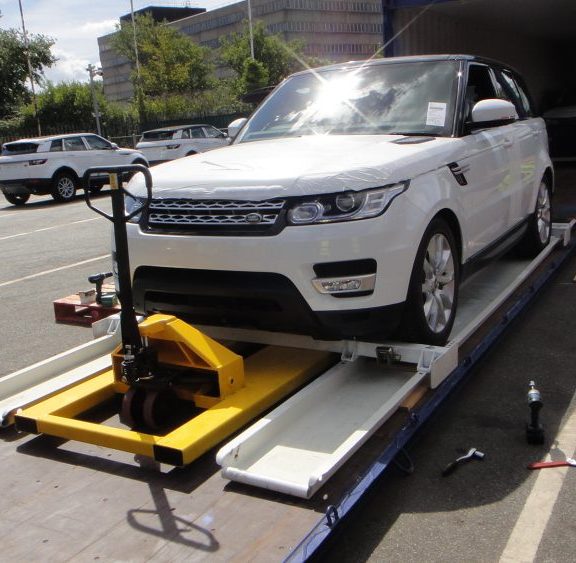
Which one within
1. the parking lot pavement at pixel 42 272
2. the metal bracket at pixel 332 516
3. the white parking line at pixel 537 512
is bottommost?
the white parking line at pixel 537 512

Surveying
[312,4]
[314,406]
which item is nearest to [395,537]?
[314,406]

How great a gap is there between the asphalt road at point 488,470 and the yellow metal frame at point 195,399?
2.38 feet

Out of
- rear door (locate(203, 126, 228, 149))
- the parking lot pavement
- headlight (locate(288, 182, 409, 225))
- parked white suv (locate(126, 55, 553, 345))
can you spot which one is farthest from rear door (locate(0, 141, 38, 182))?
headlight (locate(288, 182, 409, 225))

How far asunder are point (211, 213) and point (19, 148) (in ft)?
54.3

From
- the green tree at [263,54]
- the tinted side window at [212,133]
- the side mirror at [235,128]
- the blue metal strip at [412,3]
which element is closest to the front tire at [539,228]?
the side mirror at [235,128]

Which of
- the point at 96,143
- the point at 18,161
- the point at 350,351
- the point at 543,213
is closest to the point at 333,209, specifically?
the point at 350,351

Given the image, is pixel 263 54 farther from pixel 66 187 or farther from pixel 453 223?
pixel 453 223

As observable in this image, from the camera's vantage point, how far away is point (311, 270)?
3609 millimetres

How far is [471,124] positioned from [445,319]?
1.40 metres

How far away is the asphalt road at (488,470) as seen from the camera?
2809 millimetres

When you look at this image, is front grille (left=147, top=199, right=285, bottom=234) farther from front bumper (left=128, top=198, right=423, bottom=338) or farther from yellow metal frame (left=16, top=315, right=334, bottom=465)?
yellow metal frame (left=16, top=315, right=334, bottom=465)

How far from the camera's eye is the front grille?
3652 millimetres

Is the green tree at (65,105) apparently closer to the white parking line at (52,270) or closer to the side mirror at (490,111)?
the white parking line at (52,270)

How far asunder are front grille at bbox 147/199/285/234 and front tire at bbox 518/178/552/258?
3.47m
